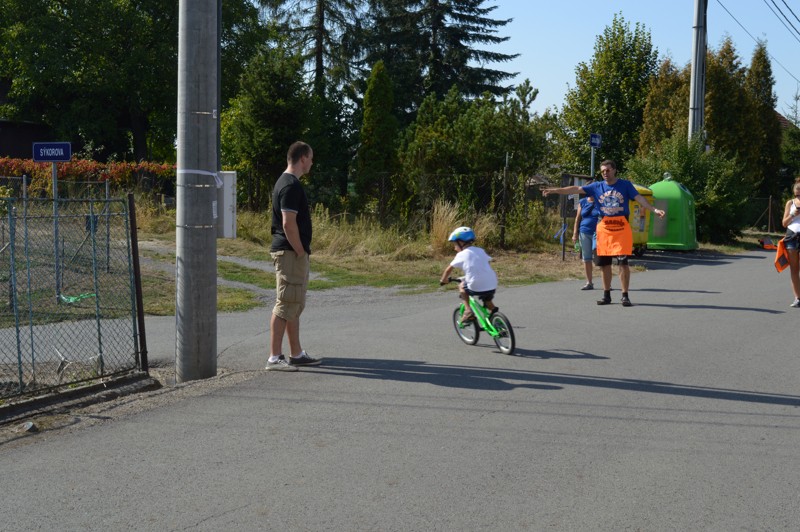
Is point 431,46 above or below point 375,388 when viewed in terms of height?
above

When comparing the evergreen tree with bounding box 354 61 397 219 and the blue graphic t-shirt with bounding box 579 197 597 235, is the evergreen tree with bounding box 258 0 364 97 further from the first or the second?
the blue graphic t-shirt with bounding box 579 197 597 235

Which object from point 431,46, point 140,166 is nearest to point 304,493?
point 140,166

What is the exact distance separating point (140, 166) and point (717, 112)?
75.1ft

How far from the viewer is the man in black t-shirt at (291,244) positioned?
24.5 ft

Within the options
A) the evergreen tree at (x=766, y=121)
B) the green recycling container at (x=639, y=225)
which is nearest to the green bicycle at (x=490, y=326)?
the green recycling container at (x=639, y=225)

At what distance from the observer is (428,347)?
8.95 m

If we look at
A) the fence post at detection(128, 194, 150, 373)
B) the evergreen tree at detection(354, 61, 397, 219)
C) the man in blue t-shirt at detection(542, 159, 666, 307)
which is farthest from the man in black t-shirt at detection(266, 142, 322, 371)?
the evergreen tree at detection(354, 61, 397, 219)

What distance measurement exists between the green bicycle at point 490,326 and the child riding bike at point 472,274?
0.05 metres

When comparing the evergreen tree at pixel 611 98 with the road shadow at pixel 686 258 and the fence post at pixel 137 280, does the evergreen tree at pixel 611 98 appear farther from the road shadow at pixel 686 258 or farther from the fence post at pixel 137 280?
the fence post at pixel 137 280

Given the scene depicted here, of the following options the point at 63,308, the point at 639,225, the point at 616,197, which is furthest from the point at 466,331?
the point at 639,225

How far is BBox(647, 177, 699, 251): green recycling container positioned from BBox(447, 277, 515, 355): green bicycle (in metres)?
13.0

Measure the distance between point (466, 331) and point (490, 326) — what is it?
599 millimetres

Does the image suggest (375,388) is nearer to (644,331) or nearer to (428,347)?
(428,347)

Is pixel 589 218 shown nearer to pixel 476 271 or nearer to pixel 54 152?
pixel 476 271
